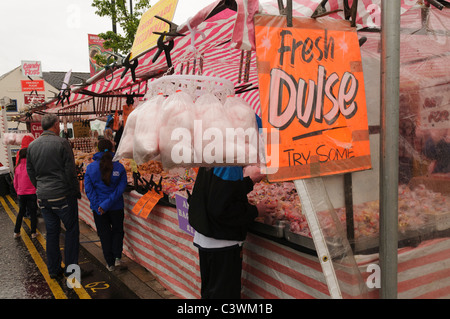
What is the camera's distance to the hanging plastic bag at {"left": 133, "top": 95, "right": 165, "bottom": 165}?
1798mm

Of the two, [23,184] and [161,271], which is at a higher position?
[23,184]

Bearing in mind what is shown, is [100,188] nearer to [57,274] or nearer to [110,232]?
[110,232]

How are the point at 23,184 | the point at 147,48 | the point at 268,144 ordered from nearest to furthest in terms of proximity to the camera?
1. the point at 268,144
2. the point at 147,48
3. the point at 23,184

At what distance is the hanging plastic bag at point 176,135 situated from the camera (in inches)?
69.5

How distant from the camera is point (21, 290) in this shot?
4855mm

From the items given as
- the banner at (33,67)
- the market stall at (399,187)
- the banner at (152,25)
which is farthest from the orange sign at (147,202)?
the banner at (33,67)

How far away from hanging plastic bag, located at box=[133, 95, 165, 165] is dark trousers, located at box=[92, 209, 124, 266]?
3.57 meters

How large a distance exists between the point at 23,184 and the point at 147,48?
613 centimetres

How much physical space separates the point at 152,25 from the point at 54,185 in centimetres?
305

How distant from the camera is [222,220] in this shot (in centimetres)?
282

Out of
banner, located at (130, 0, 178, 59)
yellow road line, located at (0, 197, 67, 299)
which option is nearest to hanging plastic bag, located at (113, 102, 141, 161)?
banner, located at (130, 0, 178, 59)

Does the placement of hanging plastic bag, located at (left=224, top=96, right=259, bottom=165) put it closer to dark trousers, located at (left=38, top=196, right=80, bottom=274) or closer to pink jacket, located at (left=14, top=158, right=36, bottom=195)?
dark trousers, located at (left=38, top=196, right=80, bottom=274)

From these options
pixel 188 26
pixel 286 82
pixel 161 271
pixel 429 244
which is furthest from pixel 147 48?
pixel 161 271
